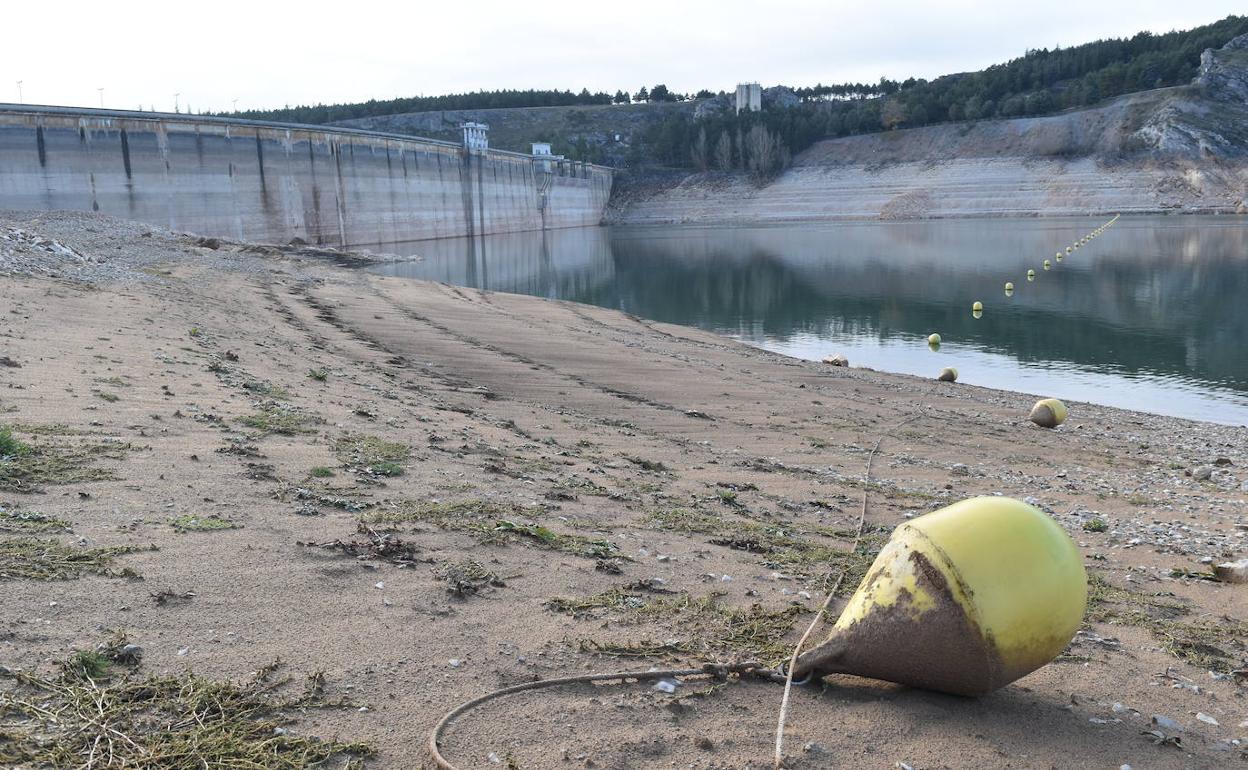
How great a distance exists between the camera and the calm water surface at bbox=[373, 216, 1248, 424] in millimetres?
26812

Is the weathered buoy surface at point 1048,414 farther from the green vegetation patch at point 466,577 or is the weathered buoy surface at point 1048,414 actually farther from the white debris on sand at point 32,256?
the white debris on sand at point 32,256

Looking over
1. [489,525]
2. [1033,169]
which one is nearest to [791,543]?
[489,525]

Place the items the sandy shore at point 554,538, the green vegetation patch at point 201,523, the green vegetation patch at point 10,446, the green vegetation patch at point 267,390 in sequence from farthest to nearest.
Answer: the green vegetation patch at point 267,390, the green vegetation patch at point 10,446, the green vegetation patch at point 201,523, the sandy shore at point 554,538

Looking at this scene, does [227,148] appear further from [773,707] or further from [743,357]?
[773,707]

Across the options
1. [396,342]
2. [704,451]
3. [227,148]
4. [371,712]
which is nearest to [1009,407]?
[704,451]

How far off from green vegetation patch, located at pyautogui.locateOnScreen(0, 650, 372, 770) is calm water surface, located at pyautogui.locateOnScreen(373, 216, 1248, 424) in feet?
74.6

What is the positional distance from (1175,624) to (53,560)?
787 cm

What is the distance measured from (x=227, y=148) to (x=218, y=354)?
5711 centimetres

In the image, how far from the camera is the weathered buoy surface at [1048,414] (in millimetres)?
18031

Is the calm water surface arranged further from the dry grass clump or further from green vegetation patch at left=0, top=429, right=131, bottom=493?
green vegetation patch at left=0, top=429, right=131, bottom=493

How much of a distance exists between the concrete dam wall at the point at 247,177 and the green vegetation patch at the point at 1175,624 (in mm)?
60405

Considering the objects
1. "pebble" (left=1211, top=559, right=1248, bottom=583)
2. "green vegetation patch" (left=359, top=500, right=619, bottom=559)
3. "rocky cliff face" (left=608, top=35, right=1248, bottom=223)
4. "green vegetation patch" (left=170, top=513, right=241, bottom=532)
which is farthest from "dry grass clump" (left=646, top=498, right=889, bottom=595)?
"rocky cliff face" (left=608, top=35, right=1248, bottom=223)

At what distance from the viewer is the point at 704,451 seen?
41.4 feet

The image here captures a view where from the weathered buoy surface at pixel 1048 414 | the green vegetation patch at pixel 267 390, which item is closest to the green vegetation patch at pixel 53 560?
the green vegetation patch at pixel 267 390
